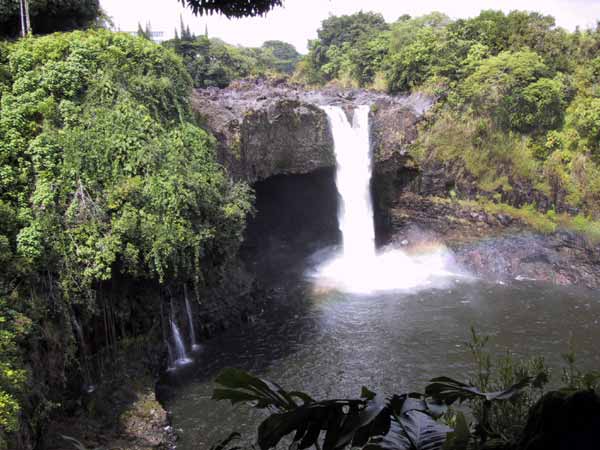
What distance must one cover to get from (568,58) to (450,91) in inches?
235

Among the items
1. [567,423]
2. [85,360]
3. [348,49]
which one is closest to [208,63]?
[348,49]

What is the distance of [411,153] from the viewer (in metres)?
23.4

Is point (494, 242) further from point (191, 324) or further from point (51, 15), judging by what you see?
point (51, 15)

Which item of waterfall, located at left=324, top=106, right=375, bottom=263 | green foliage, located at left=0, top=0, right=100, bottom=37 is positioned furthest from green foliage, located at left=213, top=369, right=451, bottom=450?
waterfall, located at left=324, top=106, right=375, bottom=263

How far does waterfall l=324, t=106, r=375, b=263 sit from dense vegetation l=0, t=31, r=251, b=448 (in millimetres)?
8567

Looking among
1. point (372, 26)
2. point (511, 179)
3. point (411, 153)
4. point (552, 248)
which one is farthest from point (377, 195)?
point (372, 26)

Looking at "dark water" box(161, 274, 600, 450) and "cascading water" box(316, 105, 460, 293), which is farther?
"cascading water" box(316, 105, 460, 293)

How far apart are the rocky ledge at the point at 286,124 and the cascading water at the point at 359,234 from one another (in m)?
0.56

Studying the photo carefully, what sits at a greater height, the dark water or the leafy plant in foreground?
the leafy plant in foreground

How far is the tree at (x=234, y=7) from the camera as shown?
5.50 metres

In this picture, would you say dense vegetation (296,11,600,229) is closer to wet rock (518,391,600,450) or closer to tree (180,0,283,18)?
tree (180,0,283,18)

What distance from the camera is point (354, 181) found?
2356 cm

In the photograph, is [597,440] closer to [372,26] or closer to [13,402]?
[13,402]

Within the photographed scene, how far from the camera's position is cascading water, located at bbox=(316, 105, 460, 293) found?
21766mm
